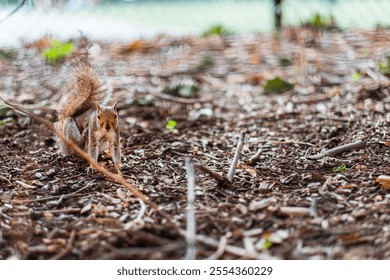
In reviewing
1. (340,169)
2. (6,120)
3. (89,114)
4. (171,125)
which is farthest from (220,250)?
(6,120)

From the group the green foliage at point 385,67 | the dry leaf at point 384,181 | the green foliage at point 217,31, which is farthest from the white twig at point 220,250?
the green foliage at point 217,31

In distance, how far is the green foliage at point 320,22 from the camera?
439cm

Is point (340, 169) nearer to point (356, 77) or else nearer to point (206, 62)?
point (356, 77)

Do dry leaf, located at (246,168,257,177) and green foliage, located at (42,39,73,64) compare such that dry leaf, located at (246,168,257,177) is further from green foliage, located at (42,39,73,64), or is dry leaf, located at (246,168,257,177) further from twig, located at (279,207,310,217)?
green foliage, located at (42,39,73,64)

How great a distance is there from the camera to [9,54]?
13.1 feet

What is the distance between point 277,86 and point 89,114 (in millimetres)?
1600

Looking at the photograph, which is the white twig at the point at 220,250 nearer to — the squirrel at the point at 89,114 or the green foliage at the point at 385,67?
the squirrel at the point at 89,114

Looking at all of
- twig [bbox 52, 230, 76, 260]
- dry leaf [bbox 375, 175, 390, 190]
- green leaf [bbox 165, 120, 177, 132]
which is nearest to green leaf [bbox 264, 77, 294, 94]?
green leaf [bbox 165, 120, 177, 132]

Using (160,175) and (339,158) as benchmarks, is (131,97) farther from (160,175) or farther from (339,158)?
(339,158)

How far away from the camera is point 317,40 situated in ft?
14.7

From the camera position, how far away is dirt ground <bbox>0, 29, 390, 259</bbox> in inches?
66.8

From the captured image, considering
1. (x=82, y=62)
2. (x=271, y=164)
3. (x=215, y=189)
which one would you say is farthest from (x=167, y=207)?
(x=82, y=62)

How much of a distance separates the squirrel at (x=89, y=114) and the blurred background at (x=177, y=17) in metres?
1.02
